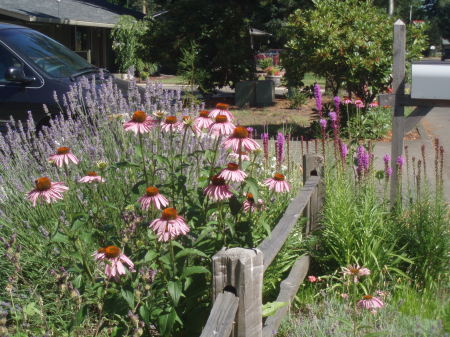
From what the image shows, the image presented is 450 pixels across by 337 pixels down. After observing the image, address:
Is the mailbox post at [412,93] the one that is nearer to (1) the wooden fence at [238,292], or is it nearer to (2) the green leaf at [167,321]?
(1) the wooden fence at [238,292]

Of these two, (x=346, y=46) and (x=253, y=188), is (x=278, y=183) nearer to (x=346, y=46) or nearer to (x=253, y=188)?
(x=253, y=188)

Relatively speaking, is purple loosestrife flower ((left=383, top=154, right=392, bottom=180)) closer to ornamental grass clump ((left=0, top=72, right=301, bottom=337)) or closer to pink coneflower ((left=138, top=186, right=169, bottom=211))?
ornamental grass clump ((left=0, top=72, right=301, bottom=337))

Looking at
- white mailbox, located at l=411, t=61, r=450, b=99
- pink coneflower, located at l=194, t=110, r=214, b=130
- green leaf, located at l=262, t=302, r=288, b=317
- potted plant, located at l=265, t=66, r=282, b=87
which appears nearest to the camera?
pink coneflower, located at l=194, t=110, r=214, b=130

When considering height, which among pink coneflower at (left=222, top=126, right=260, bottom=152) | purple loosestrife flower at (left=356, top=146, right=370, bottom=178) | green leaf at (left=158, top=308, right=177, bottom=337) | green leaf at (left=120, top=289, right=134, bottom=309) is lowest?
green leaf at (left=158, top=308, right=177, bottom=337)

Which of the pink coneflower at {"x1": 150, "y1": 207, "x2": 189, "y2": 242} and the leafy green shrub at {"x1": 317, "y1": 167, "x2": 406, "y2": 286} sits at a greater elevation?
the pink coneflower at {"x1": 150, "y1": 207, "x2": 189, "y2": 242}

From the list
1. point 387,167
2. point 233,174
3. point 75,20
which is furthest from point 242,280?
point 75,20

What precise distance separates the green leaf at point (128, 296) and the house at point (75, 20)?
71.9ft

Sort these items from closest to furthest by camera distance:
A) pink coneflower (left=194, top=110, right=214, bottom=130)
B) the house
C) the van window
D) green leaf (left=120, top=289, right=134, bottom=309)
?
green leaf (left=120, top=289, right=134, bottom=309) → pink coneflower (left=194, top=110, right=214, bottom=130) → the van window → the house

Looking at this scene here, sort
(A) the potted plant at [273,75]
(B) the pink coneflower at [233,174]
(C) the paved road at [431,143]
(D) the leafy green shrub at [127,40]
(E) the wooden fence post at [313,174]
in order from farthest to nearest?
(A) the potted plant at [273,75]
(D) the leafy green shrub at [127,40]
(C) the paved road at [431,143]
(E) the wooden fence post at [313,174]
(B) the pink coneflower at [233,174]

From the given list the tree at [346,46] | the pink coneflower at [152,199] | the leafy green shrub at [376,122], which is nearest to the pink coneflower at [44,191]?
the pink coneflower at [152,199]

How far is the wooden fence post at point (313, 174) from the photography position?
5141 millimetres

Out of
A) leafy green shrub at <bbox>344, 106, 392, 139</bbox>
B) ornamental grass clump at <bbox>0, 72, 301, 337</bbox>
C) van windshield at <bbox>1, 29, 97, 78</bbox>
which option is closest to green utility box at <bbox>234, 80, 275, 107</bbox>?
leafy green shrub at <bbox>344, 106, 392, 139</bbox>

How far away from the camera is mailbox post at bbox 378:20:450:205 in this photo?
4.79 m

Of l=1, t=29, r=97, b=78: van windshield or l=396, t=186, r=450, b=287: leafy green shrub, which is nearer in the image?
l=396, t=186, r=450, b=287: leafy green shrub
